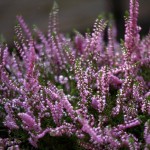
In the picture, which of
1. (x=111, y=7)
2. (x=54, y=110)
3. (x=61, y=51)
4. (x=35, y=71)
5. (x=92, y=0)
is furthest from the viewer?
(x=92, y=0)

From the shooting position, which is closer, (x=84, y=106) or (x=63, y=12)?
(x=84, y=106)

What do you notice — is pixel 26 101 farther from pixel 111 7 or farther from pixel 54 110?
pixel 111 7

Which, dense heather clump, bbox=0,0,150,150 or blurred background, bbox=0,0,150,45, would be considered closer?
dense heather clump, bbox=0,0,150,150

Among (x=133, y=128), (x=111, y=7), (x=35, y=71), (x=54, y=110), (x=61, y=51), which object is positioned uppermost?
(x=111, y=7)

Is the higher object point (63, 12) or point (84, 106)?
point (63, 12)

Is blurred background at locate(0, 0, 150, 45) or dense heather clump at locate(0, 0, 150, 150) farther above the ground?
blurred background at locate(0, 0, 150, 45)

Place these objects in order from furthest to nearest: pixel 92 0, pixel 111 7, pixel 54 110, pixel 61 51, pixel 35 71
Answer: pixel 92 0 < pixel 111 7 < pixel 61 51 < pixel 35 71 < pixel 54 110

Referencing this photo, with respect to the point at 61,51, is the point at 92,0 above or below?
above

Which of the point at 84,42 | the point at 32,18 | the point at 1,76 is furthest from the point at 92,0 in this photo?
the point at 1,76
